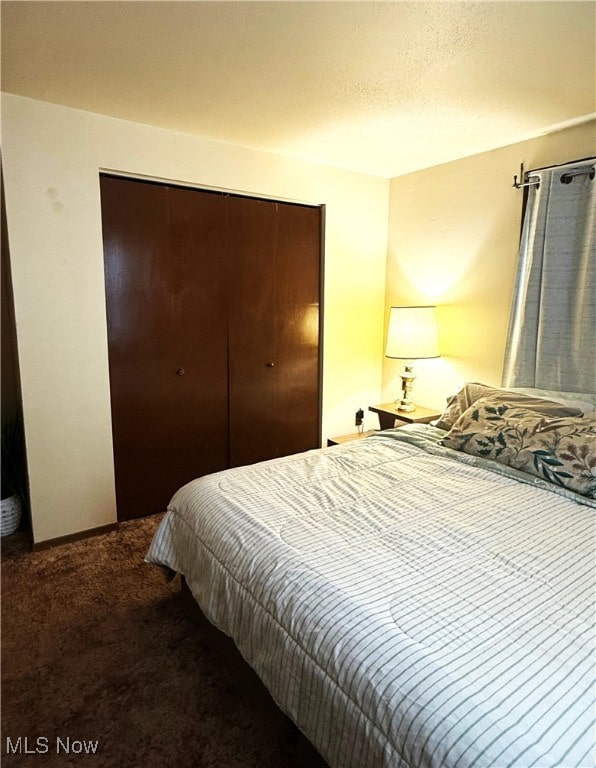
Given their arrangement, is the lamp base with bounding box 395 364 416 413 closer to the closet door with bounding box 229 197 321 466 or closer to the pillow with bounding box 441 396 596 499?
the closet door with bounding box 229 197 321 466

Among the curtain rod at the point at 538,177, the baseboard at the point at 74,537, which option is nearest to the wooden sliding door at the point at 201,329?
the baseboard at the point at 74,537

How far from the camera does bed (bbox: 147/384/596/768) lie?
0.88 meters

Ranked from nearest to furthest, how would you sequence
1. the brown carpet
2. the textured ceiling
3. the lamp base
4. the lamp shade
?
the brown carpet < the textured ceiling < the lamp shade < the lamp base

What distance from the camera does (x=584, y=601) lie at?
1.18m

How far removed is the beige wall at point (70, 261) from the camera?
2.30 metres

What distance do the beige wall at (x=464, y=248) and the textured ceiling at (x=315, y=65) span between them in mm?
187

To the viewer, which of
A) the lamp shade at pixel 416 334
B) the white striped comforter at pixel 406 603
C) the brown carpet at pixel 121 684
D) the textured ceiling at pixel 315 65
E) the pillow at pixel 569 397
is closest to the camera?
the white striped comforter at pixel 406 603

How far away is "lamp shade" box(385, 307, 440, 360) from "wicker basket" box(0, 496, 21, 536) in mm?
2577

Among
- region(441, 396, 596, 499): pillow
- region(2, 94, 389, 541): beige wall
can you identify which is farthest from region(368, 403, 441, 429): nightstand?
region(2, 94, 389, 541): beige wall

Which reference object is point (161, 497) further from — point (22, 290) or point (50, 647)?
point (22, 290)

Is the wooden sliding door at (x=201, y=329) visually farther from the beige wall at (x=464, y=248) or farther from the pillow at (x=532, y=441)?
the pillow at (x=532, y=441)

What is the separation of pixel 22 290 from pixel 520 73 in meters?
2.54

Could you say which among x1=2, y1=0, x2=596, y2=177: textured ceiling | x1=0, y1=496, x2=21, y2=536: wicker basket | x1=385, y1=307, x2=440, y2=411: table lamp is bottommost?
x1=0, y1=496, x2=21, y2=536: wicker basket

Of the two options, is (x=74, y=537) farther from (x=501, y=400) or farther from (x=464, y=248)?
(x=464, y=248)
